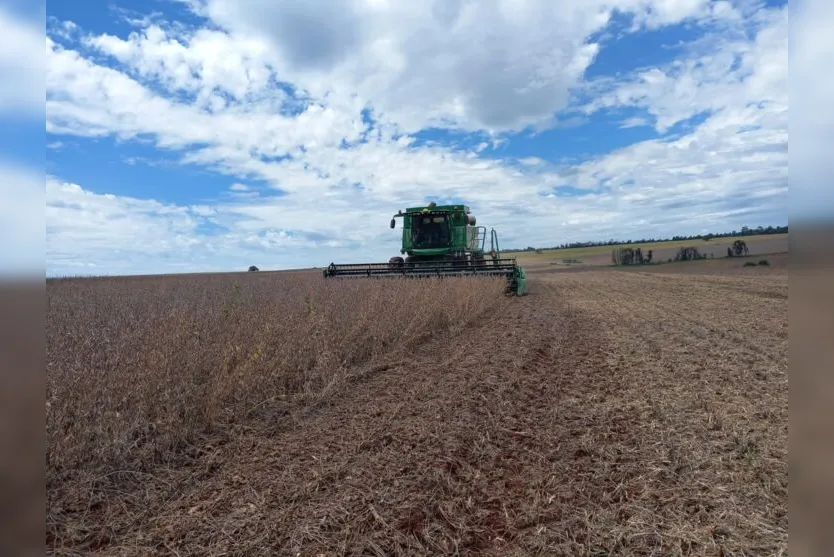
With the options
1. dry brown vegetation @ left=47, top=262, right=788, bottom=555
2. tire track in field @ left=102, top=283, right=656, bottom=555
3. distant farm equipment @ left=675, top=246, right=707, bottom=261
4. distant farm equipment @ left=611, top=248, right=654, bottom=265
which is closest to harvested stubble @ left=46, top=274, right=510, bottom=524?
dry brown vegetation @ left=47, top=262, right=788, bottom=555

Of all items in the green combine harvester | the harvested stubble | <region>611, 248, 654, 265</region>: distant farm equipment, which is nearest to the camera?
the harvested stubble

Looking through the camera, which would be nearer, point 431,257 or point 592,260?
point 431,257

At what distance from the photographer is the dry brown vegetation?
2832 millimetres

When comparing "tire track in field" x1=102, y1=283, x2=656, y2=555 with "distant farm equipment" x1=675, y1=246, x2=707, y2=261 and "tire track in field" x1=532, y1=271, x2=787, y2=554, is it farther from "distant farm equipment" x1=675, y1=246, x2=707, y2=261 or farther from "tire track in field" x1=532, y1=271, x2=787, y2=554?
"distant farm equipment" x1=675, y1=246, x2=707, y2=261

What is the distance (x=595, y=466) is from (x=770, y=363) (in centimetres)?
439

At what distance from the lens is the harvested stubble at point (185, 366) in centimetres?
362

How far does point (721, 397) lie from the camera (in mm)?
5082

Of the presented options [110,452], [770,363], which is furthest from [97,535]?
[770,363]

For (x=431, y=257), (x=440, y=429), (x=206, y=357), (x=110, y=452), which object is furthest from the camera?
(x=431, y=257)

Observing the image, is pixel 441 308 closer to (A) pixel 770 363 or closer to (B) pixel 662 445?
(A) pixel 770 363

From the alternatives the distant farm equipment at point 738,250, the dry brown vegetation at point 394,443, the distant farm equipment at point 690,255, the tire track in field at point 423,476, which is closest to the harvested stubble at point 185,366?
the dry brown vegetation at point 394,443

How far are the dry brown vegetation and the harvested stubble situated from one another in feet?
0.08
